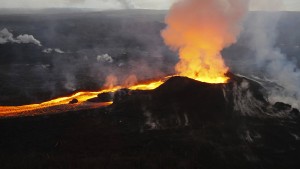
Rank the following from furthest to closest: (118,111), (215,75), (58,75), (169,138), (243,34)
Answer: (243,34) → (58,75) → (215,75) → (118,111) → (169,138)

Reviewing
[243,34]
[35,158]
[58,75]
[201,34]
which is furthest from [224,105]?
[243,34]

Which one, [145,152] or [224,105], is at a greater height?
[224,105]

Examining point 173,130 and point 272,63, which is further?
point 272,63

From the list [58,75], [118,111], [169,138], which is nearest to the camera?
[169,138]

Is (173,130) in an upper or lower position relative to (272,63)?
lower

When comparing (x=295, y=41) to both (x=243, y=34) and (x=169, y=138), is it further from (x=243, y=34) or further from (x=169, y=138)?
(x=169, y=138)

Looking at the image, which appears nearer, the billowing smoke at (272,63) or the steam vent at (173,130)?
the steam vent at (173,130)

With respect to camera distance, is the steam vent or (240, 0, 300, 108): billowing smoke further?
(240, 0, 300, 108): billowing smoke

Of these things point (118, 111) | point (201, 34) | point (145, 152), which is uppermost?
point (201, 34)
